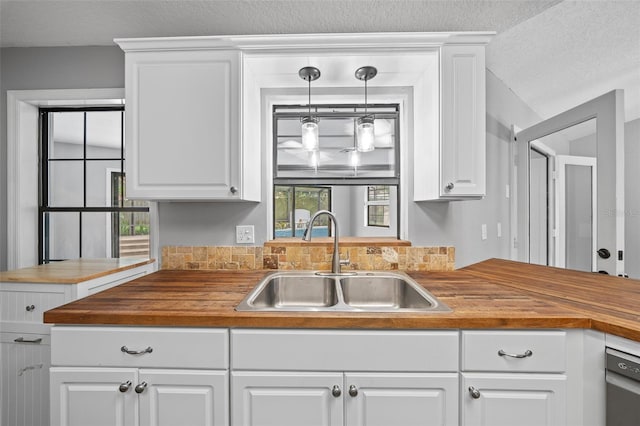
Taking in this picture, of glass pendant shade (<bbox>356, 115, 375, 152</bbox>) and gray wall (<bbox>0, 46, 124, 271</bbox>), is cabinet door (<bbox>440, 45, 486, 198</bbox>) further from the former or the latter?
gray wall (<bbox>0, 46, 124, 271</bbox>)

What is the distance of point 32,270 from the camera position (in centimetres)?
164

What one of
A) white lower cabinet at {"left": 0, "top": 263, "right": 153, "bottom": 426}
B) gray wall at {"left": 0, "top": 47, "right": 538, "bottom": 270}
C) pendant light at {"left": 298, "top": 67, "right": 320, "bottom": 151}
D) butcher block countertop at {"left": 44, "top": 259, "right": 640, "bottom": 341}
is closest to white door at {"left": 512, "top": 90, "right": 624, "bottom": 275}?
butcher block countertop at {"left": 44, "top": 259, "right": 640, "bottom": 341}

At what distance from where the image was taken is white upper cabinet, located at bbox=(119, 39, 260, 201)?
58.9 inches

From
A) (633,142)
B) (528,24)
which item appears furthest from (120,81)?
(633,142)

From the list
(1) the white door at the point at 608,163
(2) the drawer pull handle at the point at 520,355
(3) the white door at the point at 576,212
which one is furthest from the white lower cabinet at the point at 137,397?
(3) the white door at the point at 576,212

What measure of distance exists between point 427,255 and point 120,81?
7.47 feet

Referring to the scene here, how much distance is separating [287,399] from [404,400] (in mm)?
408

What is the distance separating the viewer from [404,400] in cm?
103

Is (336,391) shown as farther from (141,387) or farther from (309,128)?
(309,128)

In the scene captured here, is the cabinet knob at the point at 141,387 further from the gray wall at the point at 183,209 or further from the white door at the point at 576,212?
the white door at the point at 576,212

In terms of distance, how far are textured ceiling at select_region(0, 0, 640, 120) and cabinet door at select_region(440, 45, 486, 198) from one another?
1.03ft

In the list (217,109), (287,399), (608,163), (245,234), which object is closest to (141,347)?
(287,399)

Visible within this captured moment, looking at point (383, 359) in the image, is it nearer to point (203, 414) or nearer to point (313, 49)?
point (203, 414)

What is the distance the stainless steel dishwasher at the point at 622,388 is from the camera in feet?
2.98
